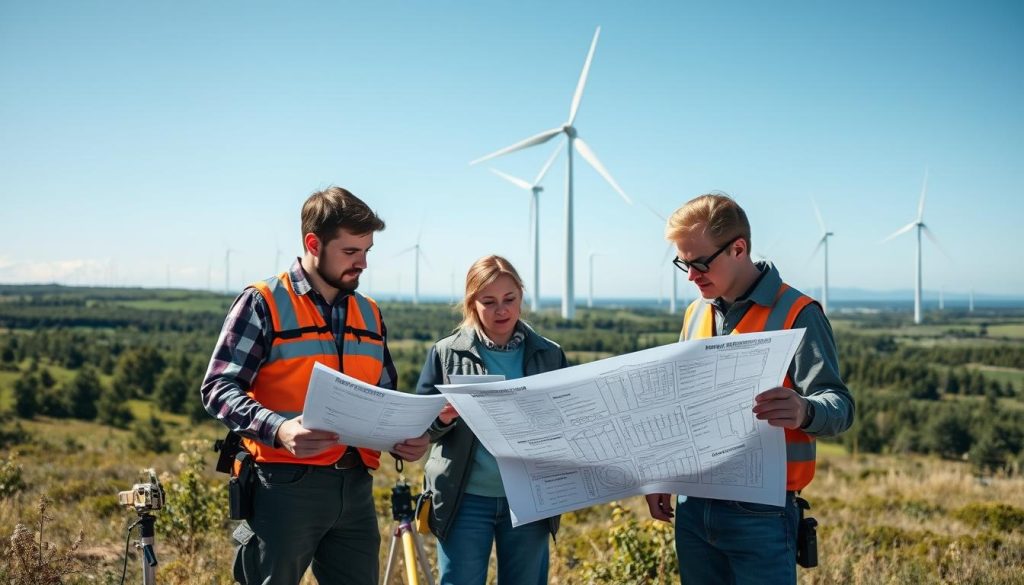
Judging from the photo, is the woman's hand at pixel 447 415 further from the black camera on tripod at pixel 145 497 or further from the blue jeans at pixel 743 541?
the black camera on tripod at pixel 145 497

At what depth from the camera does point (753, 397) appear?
299cm

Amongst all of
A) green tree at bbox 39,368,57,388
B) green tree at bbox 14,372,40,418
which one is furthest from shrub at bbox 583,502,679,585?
green tree at bbox 39,368,57,388

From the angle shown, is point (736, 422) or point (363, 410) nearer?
point (736, 422)

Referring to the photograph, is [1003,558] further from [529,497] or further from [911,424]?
[911,424]

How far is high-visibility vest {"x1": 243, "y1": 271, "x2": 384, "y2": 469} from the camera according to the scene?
11.8ft

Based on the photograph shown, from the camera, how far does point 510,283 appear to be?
4070 millimetres

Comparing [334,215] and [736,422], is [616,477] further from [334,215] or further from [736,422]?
[334,215]

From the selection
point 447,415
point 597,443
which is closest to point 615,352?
point 447,415

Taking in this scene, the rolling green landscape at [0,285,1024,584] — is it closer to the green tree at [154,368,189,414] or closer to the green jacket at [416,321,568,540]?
the green tree at [154,368,189,414]

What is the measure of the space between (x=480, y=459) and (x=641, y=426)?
114cm

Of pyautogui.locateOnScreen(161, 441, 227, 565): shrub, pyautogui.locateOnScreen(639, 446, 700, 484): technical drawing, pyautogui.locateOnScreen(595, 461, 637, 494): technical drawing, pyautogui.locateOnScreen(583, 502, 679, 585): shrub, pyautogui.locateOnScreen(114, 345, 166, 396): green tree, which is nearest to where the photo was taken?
pyautogui.locateOnScreen(639, 446, 700, 484): technical drawing

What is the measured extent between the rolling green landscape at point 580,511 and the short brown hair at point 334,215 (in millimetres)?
2245

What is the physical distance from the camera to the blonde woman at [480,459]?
3.86 meters

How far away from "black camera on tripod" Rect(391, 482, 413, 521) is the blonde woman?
0.41 metres
